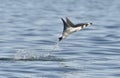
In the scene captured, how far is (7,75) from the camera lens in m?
18.0

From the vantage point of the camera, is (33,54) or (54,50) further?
(54,50)

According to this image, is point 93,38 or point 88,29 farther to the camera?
point 88,29

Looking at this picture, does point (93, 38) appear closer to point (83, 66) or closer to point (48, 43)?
point (48, 43)

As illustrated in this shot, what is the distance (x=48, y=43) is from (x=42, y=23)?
36.2ft

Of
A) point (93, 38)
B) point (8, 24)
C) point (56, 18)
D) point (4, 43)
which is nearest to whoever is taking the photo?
point (4, 43)

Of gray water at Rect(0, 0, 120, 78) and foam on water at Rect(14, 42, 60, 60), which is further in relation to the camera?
foam on water at Rect(14, 42, 60, 60)

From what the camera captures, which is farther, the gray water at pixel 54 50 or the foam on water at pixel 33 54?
the foam on water at pixel 33 54

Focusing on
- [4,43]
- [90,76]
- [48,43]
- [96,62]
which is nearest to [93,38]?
[48,43]

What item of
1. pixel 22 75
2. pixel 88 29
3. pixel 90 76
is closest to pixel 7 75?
pixel 22 75

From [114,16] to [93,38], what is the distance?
14.9m

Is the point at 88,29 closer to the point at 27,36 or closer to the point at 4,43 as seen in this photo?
the point at 27,36

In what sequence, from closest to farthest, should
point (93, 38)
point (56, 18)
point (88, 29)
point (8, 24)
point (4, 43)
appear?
point (4, 43) → point (93, 38) → point (88, 29) → point (8, 24) → point (56, 18)

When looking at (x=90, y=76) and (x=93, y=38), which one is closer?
(x=90, y=76)

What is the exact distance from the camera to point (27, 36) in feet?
99.8
